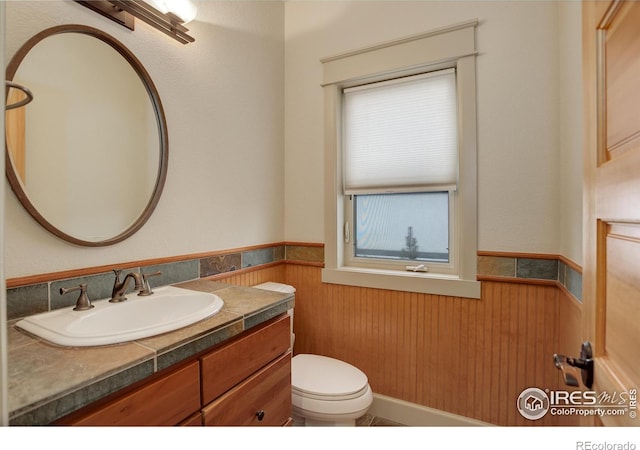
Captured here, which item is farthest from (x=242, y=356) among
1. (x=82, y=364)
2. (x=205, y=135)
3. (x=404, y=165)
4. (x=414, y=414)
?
(x=404, y=165)

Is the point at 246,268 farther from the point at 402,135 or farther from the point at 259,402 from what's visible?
the point at 402,135

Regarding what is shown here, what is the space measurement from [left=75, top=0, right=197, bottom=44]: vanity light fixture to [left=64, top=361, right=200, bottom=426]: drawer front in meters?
1.27

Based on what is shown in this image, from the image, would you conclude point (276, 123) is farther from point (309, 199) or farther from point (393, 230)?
point (393, 230)

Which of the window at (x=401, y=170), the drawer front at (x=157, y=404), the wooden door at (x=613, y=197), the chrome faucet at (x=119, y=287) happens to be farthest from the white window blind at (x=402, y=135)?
the drawer front at (x=157, y=404)

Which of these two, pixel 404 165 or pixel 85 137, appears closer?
pixel 85 137

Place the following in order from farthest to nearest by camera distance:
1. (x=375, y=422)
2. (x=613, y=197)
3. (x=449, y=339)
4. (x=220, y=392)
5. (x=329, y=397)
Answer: (x=375, y=422), (x=449, y=339), (x=329, y=397), (x=220, y=392), (x=613, y=197)

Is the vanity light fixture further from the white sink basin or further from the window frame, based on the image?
the window frame

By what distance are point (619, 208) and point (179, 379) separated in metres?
1.05

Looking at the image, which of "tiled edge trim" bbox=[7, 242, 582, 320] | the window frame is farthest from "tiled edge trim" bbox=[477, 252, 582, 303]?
the window frame

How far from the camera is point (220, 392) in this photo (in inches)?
34.0

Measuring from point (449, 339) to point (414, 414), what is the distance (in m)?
0.48

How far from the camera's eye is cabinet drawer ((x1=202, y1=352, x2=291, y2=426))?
860 millimetres
